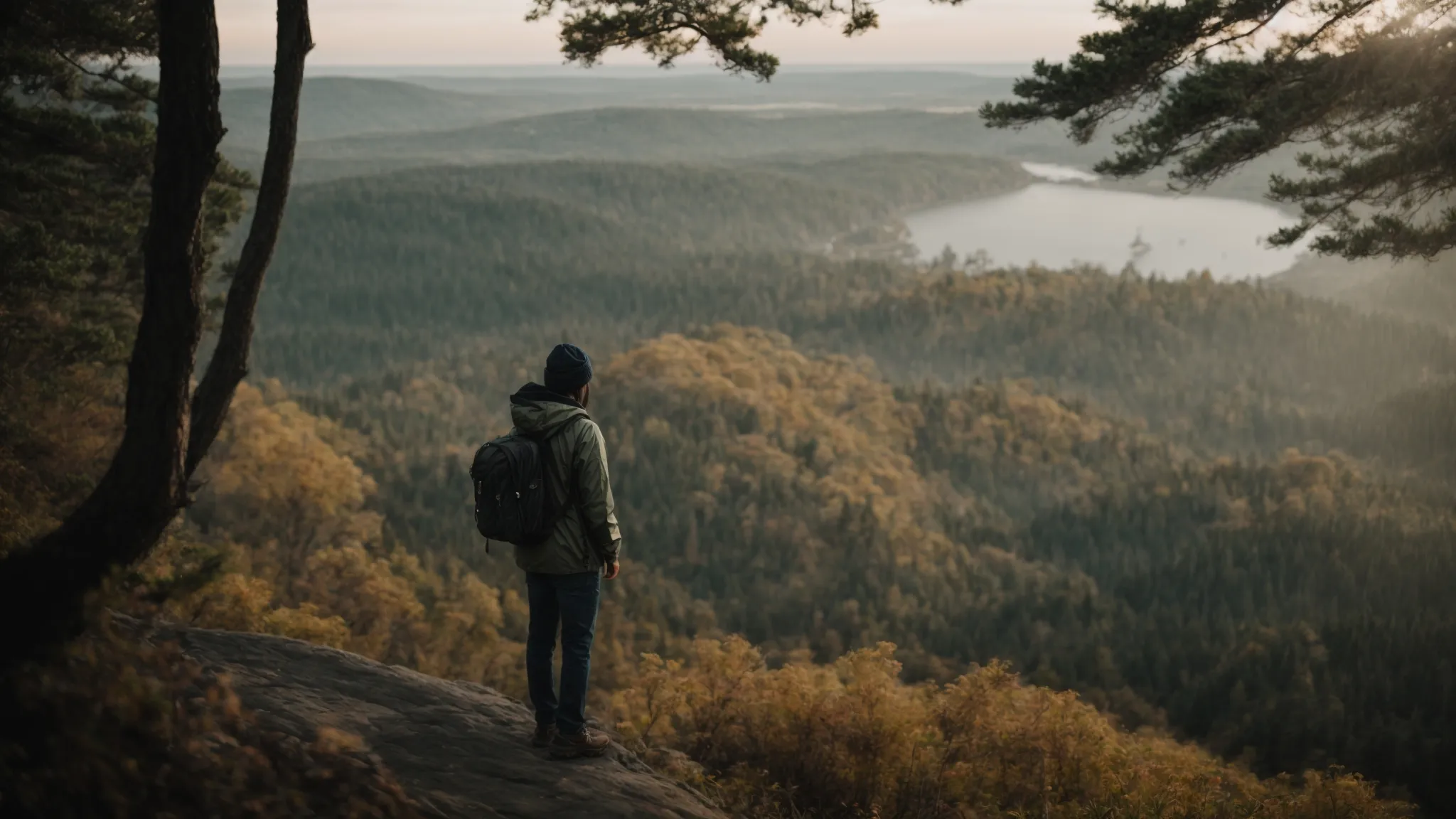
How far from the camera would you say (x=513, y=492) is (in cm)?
818

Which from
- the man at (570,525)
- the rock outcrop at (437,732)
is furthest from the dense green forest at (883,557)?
the man at (570,525)

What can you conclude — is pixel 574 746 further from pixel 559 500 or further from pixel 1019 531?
pixel 1019 531

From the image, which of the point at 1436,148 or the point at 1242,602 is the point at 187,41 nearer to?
the point at 1436,148

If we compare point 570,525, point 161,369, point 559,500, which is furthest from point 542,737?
point 161,369

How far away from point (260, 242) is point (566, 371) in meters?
3.33

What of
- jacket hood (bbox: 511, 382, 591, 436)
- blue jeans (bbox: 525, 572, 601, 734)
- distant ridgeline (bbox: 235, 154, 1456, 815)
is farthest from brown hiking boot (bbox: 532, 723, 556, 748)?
distant ridgeline (bbox: 235, 154, 1456, 815)

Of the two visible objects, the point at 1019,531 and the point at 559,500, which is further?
the point at 1019,531

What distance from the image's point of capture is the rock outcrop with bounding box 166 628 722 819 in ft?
28.0

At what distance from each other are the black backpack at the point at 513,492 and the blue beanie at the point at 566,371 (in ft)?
1.60

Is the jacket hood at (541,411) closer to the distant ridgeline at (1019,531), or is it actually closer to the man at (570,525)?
the man at (570,525)

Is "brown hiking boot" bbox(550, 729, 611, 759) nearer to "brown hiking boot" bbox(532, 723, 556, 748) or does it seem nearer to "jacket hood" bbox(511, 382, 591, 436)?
"brown hiking boot" bbox(532, 723, 556, 748)

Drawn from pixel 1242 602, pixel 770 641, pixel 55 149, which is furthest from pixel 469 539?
pixel 55 149

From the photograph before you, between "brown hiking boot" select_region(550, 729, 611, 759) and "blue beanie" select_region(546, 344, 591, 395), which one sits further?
"brown hiking boot" select_region(550, 729, 611, 759)

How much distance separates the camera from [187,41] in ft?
28.0
